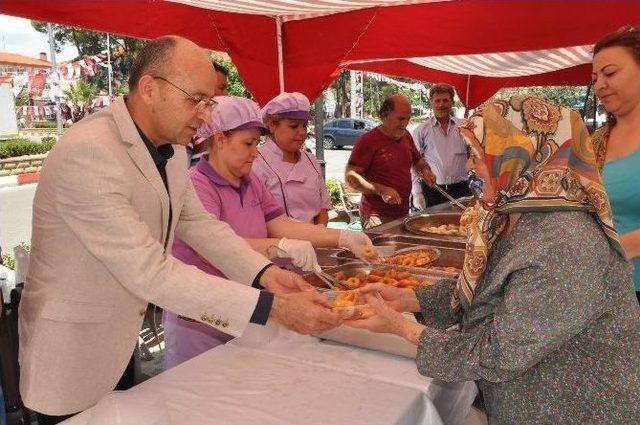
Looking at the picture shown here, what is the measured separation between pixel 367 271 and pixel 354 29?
8.44 feet

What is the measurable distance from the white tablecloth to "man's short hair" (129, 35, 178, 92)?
32.9 inches

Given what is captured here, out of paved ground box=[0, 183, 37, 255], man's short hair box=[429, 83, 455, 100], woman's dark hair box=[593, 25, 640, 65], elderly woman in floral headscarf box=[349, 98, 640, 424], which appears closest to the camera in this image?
elderly woman in floral headscarf box=[349, 98, 640, 424]

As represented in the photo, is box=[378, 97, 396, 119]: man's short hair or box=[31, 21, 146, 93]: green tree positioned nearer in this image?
box=[378, 97, 396, 119]: man's short hair

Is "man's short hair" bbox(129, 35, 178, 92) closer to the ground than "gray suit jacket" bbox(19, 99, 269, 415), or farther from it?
farther from it

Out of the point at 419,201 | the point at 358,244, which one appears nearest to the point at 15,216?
the point at 419,201

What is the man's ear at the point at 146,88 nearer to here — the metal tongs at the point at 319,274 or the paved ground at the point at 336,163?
A: the metal tongs at the point at 319,274

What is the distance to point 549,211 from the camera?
122cm

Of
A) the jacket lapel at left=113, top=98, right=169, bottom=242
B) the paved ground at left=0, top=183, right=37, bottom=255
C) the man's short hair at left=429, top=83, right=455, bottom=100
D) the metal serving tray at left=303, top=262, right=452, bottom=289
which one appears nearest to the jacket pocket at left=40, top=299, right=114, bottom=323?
the jacket lapel at left=113, top=98, right=169, bottom=242

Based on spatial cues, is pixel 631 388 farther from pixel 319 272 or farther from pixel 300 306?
pixel 319 272

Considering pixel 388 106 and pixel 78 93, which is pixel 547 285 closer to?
pixel 388 106

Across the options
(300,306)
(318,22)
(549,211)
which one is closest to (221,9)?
(318,22)

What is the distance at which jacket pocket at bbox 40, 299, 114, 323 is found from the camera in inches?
58.3

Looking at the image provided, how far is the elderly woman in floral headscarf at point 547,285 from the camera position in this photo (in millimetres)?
1177

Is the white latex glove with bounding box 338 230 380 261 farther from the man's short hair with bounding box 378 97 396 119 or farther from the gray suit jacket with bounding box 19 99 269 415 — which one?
the man's short hair with bounding box 378 97 396 119
